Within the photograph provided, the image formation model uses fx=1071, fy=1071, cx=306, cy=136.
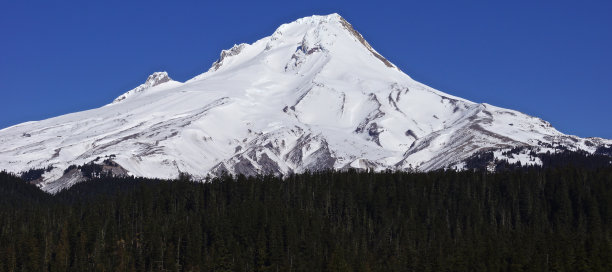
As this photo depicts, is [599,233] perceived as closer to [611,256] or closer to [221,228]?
[611,256]

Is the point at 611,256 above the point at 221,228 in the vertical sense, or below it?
below

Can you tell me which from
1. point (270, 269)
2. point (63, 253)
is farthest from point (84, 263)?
point (270, 269)

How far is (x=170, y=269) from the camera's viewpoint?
183m

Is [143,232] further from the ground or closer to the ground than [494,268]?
further from the ground

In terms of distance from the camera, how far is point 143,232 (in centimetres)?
19688

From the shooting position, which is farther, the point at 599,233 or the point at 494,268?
the point at 599,233

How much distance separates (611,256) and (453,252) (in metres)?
26.4

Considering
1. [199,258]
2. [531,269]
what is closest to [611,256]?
[531,269]

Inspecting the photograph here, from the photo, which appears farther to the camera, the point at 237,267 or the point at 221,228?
the point at 221,228

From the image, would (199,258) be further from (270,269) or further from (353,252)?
(353,252)

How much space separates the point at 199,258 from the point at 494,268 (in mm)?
51596

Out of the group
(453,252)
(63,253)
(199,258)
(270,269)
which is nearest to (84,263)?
(63,253)

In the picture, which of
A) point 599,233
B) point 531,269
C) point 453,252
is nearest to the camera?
point 531,269

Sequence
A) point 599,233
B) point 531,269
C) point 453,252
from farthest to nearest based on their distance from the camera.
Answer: point 599,233 < point 453,252 < point 531,269
